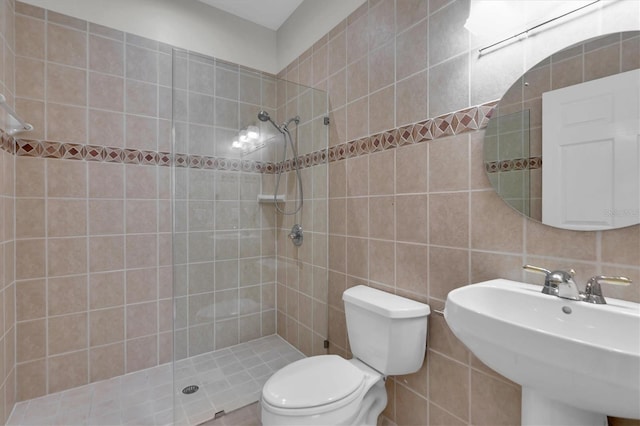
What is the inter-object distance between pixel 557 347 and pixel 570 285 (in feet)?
1.02

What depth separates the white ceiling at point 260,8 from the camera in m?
2.24

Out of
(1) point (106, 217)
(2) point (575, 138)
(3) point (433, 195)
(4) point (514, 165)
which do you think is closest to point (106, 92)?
(1) point (106, 217)

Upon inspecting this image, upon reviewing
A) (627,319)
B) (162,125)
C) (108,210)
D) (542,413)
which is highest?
(162,125)

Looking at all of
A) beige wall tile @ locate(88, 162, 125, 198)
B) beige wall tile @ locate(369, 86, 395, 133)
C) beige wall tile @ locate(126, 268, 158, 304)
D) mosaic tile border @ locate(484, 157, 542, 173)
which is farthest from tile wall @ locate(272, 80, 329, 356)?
beige wall tile @ locate(88, 162, 125, 198)

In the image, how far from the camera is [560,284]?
91cm

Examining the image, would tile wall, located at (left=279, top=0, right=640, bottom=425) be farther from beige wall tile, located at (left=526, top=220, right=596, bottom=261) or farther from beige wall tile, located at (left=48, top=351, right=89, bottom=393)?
beige wall tile, located at (left=48, top=351, right=89, bottom=393)

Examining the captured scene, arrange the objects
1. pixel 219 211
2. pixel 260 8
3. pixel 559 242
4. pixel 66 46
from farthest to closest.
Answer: pixel 260 8, pixel 66 46, pixel 219 211, pixel 559 242

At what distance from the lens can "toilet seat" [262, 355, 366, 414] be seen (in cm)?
116

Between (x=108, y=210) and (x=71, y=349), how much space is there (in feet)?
2.98

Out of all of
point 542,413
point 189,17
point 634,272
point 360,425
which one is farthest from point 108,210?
point 634,272

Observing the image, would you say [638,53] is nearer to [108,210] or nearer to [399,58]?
[399,58]

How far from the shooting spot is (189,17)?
220cm

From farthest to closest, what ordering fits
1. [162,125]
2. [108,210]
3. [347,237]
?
1. [162,125]
2. [108,210]
3. [347,237]

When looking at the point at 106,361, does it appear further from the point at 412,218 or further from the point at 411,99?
the point at 411,99
